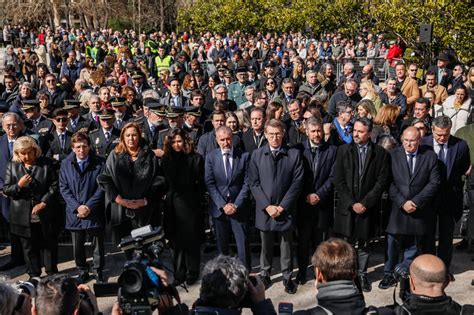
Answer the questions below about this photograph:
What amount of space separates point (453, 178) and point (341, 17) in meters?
24.4

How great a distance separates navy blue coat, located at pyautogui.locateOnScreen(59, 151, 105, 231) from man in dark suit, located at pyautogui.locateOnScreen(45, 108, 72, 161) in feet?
4.39

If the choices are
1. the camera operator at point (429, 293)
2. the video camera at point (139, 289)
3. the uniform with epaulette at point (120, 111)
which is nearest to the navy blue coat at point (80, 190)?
the uniform with epaulette at point (120, 111)

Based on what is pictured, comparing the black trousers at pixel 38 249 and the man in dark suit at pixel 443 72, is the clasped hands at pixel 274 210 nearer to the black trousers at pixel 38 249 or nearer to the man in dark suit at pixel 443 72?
the black trousers at pixel 38 249

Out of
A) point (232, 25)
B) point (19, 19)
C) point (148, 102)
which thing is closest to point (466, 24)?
point (148, 102)

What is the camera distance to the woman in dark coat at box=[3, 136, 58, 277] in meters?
6.91

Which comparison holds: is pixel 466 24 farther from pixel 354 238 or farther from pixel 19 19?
pixel 19 19

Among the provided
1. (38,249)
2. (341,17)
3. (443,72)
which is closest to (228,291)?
(38,249)

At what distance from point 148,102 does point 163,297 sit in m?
6.29

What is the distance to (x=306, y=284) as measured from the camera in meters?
7.07

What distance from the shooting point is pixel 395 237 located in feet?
22.6

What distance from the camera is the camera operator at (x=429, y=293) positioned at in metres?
3.59

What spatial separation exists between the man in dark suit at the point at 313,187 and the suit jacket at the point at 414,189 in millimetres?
698

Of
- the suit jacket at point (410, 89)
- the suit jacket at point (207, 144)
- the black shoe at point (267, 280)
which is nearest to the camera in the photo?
the black shoe at point (267, 280)

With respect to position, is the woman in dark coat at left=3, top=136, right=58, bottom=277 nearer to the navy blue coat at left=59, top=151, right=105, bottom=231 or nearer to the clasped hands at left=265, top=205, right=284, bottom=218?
the navy blue coat at left=59, top=151, right=105, bottom=231
